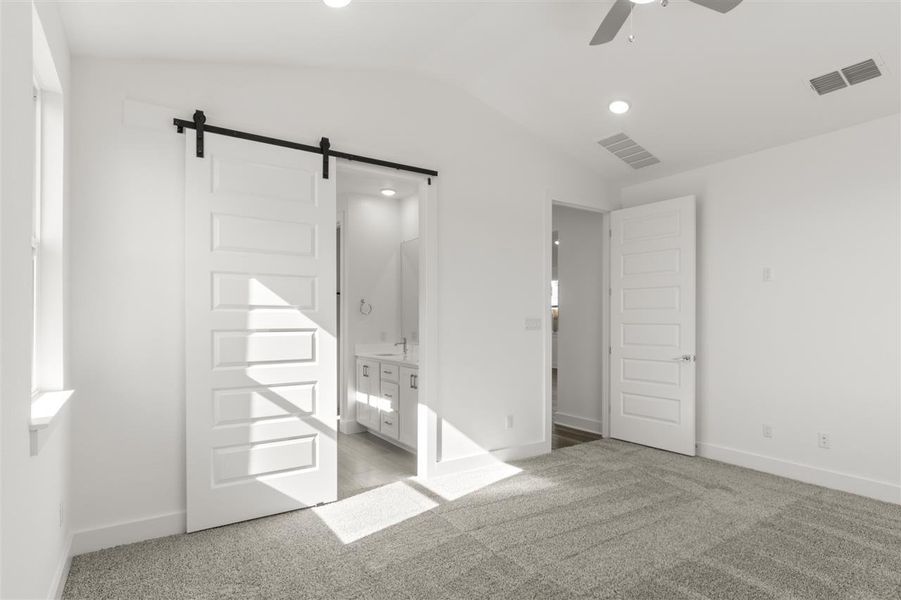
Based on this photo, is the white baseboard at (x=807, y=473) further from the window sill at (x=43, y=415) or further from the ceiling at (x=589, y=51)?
the window sill at (x=43, y=415)

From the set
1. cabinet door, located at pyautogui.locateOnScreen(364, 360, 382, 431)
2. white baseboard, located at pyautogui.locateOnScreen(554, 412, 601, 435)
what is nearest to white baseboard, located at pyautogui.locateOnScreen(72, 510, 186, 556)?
cabinet door, located at pyautogui.locateOnScreen(364, 360, 382, 431)

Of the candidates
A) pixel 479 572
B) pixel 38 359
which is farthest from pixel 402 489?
pixel 38 359

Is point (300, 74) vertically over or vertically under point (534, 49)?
under

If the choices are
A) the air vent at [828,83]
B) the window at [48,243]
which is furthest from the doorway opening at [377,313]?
the air vent at [828,83]

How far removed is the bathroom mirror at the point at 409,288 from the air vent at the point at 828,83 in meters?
3.70

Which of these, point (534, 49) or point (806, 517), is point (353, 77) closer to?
point (534, 49)

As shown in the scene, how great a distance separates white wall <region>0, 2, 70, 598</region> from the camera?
140 centimetres

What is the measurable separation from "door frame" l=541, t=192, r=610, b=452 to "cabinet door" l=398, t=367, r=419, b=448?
3.90 feet

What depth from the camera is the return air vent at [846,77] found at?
3201 mm

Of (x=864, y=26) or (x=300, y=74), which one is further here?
(x=300, y=74)

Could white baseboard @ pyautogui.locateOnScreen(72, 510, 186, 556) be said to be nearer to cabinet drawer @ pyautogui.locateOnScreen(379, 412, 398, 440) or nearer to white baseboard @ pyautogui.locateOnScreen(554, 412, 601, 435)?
cabinet drawer @ pyautogui.locateOnScreen(379, 412, 398, 440)

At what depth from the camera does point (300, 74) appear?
3438mm

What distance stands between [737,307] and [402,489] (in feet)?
10.5

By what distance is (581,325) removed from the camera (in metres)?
5.73
